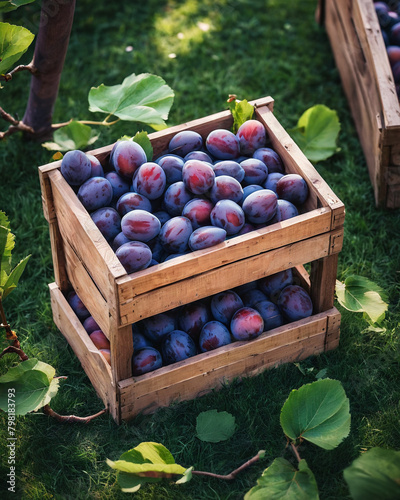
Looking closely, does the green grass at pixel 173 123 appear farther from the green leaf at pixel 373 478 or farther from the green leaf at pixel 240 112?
the green leaf at pixel 240 112

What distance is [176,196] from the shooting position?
1.96 m

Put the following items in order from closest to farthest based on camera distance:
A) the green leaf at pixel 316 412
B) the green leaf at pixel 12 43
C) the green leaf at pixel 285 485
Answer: the green leaf at pixel 285 485
the green leaf at pixel 316 412
the green leaf at pixel 12 43

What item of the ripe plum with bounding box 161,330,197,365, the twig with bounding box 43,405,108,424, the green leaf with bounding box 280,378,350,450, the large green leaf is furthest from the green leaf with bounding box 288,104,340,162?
the large green leaf

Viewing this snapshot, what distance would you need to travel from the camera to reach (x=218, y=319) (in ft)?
6.85

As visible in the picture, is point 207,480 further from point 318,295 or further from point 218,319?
point 318,295

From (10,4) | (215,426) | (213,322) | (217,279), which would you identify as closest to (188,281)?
(217,279)

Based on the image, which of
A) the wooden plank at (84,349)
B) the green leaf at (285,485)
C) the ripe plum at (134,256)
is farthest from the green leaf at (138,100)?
the green leaf at (285,485)

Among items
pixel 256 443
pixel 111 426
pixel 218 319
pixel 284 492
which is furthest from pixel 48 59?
pixel 284 492

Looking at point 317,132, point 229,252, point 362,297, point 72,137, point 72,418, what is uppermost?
point 229,252

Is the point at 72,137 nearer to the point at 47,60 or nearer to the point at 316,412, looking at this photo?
the point at 47,60

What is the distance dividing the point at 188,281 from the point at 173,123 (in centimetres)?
157

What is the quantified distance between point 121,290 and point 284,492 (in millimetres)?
693

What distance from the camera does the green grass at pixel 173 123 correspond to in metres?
1.95

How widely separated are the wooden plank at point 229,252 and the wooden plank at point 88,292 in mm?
113
